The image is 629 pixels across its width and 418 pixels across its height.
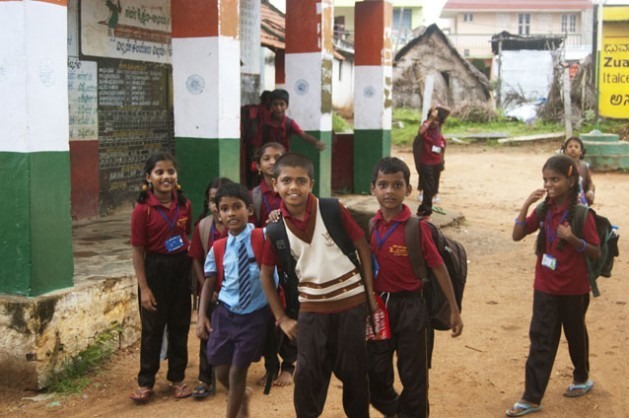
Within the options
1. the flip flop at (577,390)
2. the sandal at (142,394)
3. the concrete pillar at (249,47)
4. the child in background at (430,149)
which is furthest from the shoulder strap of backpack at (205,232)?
the concrete pillar at (249,47)

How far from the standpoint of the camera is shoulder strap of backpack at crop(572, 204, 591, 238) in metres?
4.48

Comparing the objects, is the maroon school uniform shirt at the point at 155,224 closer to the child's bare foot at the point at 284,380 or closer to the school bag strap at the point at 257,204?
the school bag strap at the point at 257,204

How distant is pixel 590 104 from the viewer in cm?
2402

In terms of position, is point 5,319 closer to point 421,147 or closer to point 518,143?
point 421,147

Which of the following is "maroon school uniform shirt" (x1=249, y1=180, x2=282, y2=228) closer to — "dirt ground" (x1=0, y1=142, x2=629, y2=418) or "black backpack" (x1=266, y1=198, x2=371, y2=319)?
"dirt ground" (x1=0, y1=142, x2=629, y2=418)

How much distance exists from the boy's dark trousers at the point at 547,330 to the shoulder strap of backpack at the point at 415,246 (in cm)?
108

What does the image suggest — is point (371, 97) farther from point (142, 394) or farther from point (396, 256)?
point (396, 256)

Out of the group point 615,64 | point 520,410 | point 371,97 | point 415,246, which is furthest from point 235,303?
point 615,64

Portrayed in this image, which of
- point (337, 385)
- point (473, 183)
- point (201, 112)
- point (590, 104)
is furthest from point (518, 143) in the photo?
point (337, 385)

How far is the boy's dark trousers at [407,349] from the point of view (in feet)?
12.8

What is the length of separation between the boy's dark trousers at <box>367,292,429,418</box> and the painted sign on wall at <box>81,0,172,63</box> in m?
5.85

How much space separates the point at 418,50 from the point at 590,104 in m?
9.90

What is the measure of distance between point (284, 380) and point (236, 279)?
1.29 meters

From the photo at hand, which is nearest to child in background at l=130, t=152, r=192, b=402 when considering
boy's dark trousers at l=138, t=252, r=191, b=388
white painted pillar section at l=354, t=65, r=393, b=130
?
boy's dark trousers at l=138, t=252, r=191, b=388
